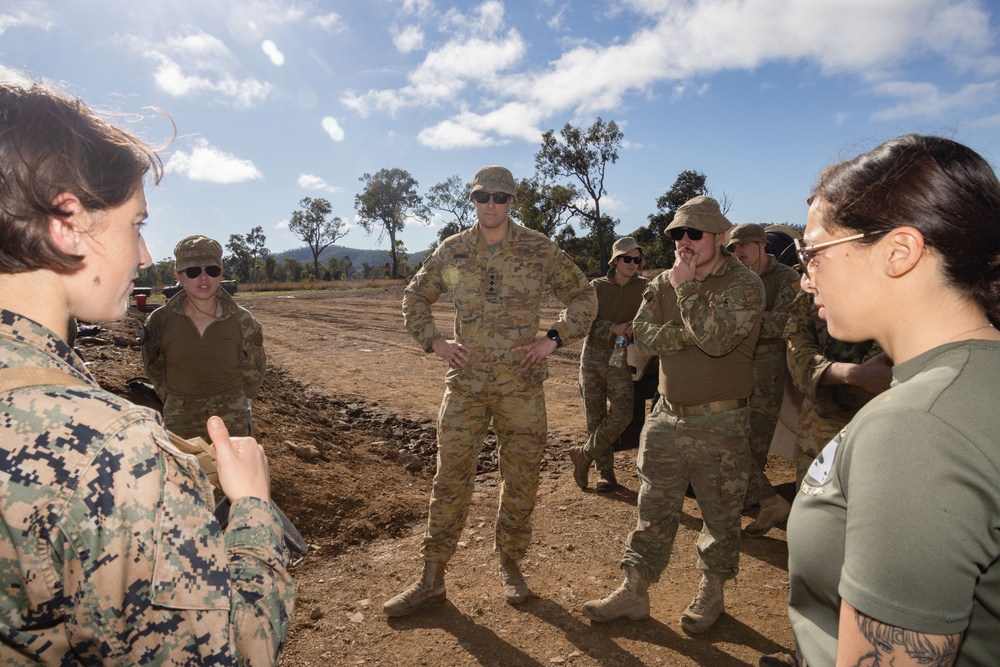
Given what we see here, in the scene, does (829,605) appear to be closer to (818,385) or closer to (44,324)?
(44,324)

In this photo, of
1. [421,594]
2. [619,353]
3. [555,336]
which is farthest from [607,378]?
[421,594]

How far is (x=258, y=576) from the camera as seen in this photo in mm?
1161

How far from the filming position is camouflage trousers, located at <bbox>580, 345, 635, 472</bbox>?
18.1 feet

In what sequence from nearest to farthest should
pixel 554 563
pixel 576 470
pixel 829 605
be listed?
pixel 829 605 < pixel 554 563 < pixel 576 470

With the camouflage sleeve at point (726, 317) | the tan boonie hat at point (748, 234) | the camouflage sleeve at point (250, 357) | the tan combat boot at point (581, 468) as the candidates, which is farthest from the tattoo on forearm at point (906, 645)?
the tan boonie hat at point (748, 234)

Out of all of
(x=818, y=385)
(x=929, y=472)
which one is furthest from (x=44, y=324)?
(x=818, y=385)

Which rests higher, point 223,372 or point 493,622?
point 223,372

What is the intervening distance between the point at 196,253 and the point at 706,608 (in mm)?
3800

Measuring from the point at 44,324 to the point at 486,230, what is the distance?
3057mm

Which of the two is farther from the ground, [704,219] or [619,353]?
[704,219]

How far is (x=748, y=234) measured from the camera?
5.32 metres

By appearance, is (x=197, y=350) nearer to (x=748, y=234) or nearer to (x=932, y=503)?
(x=932, y=503)

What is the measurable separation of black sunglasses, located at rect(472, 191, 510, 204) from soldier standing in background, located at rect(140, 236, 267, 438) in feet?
5.71

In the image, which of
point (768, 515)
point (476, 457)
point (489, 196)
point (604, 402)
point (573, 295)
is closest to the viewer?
point (476, 457)
